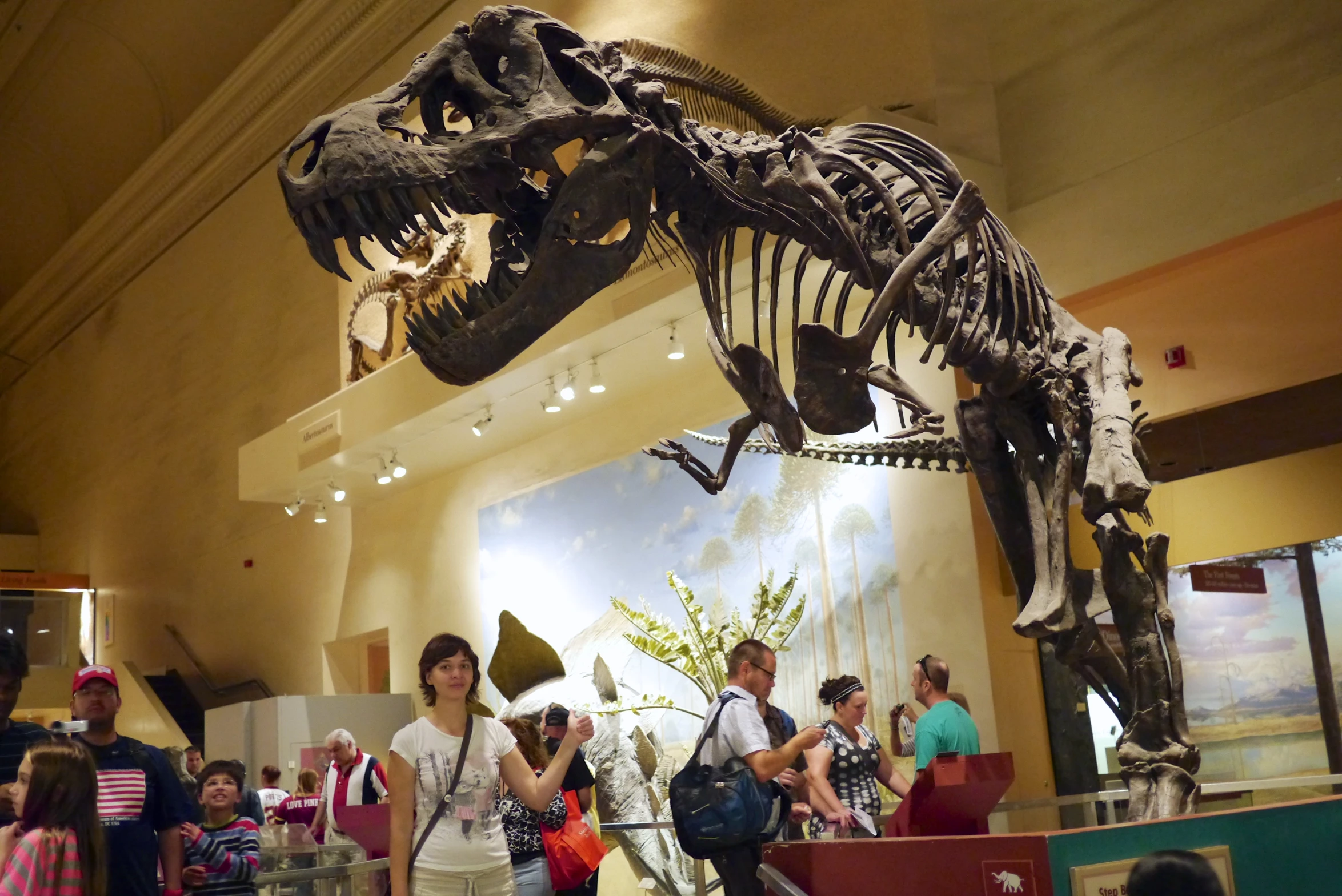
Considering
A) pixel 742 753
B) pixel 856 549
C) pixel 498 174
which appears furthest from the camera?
pixel 856 549

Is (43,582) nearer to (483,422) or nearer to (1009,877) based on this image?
(483,422)

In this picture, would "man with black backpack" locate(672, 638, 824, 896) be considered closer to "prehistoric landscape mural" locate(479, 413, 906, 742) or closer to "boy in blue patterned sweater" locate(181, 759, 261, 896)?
"boy in blue patterned sweater" locate(181, 759, 261, 896)

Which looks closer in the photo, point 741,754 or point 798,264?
point 798,264

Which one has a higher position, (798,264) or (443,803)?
(798,264)

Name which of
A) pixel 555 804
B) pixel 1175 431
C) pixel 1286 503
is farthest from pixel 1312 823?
pixel 1175 431

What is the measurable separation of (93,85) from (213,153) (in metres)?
2.89

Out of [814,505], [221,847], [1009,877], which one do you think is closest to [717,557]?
[814,505]

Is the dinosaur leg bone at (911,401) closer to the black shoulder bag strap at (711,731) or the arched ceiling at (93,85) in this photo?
the black shoulder bag strap at (711,731)

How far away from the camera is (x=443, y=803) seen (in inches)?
148

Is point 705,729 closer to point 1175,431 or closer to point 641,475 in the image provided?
point 1175,431

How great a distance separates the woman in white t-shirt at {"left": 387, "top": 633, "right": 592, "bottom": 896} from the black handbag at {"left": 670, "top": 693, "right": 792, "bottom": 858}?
432 millimetres

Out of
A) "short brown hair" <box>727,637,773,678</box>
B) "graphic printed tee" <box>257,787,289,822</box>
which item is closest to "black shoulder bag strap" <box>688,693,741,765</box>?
"short brown hair" <box>727,637,773,678</box>

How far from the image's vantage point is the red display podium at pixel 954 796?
3111mm

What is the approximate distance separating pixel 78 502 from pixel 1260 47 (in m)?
20.0
